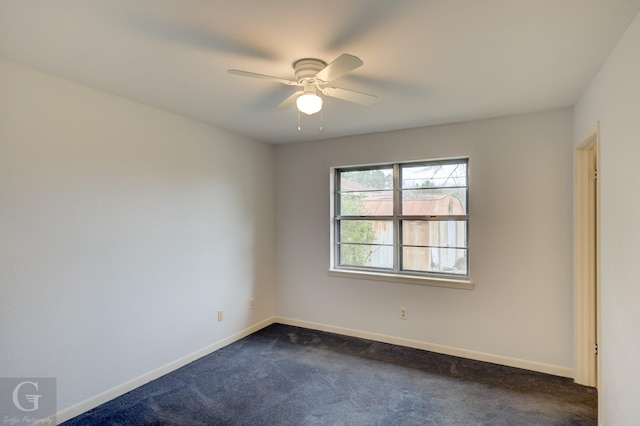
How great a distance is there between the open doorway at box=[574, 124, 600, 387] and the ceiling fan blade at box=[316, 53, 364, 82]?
2.17 m

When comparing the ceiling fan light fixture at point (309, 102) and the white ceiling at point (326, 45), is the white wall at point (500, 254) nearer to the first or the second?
the white ceiling at point (326, 45)

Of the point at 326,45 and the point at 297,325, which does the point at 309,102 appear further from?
the point at 297,325

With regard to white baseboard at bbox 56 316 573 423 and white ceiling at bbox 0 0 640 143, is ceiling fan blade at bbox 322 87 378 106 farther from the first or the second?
white baseboard at bbox 56 316 573 423

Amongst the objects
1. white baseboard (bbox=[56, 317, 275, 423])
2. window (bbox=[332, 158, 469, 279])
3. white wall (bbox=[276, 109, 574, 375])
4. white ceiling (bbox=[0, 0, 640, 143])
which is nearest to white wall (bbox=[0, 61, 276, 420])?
white baseboard (bbox=[56, 317, 275, 423])

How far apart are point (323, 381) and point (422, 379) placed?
0.88 m

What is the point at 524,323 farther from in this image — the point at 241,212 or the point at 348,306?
the point at 241,212

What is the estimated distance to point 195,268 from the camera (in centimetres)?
328

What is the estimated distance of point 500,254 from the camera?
312 centimetres

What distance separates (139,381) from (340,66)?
2.94 metres

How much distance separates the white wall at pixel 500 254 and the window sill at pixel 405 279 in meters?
0.06

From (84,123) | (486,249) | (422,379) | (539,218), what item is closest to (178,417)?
(422,379)

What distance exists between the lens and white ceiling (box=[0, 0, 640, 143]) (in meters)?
1.50

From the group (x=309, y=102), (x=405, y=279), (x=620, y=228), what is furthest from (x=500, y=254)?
(x=309, y=102)

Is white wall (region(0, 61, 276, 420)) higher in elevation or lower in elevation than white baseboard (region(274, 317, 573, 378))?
higher
